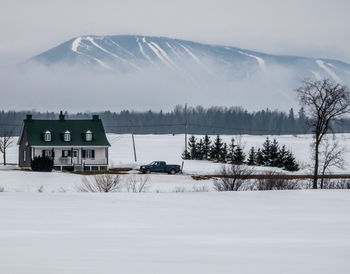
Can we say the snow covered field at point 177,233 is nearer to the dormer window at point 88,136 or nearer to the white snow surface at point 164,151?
the white snow surface at point 164,151

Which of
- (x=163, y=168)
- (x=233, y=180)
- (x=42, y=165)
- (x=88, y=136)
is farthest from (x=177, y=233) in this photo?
(x=88, y=136)

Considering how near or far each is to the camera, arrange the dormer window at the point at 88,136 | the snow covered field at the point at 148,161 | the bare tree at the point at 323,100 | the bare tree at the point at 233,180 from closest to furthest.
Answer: the bare tree at the point at 233,180 → the bare tree at the point at 323,100 → the snow covered field at the point at 148,161 → the dormer window at the point at 88,136

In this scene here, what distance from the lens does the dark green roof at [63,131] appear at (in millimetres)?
67250

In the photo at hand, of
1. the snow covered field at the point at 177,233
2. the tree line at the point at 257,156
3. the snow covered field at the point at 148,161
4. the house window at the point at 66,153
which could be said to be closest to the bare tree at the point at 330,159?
the snow covered field at the point at 148,161

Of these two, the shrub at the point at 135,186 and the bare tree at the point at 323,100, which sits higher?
the bare tree at the point at 323,100

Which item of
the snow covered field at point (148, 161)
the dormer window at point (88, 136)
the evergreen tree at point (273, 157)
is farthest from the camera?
the evergreen tree at point (273, 157)

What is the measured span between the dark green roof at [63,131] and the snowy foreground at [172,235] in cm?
4034

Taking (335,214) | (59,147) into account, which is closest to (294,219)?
(335,214)

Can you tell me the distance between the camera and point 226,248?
14852mm

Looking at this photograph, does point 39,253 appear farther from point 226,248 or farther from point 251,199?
point 251,199

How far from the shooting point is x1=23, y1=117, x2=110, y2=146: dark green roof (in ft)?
221

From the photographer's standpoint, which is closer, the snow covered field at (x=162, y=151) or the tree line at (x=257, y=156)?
the tree line at (x=257, y=156)

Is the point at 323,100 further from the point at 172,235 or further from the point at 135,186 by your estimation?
the point at 172,235

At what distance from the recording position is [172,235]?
16766 mm
